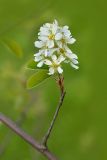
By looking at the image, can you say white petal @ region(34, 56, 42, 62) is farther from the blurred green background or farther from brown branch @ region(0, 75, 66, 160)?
the blurred green background

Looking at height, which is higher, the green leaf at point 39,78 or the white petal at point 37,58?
the white petal at point 37,58

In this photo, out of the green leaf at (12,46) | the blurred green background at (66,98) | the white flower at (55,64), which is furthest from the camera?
the blurred green background at (66,98)

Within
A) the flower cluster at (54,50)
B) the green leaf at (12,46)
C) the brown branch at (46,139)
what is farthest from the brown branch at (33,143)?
the green leaf at (12,46)

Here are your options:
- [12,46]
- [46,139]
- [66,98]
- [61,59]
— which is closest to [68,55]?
[61,59]

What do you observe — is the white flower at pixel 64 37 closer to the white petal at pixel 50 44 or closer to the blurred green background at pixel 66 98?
the white petal at pixel 50 44

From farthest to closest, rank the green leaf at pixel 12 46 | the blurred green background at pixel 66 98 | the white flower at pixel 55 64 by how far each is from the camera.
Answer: the blurred green background at pixel 66 98, the green leaf at pixel 12 46, the white flower at pixel 55 64
